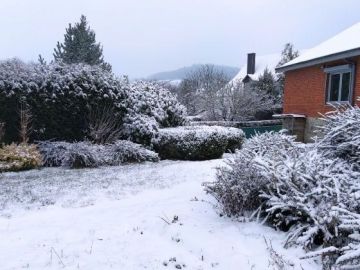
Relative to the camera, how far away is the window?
12633mm

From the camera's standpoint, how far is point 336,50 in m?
12.6

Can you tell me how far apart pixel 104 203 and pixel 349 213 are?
3.39 metres

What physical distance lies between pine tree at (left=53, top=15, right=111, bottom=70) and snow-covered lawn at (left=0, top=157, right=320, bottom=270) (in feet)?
74.9

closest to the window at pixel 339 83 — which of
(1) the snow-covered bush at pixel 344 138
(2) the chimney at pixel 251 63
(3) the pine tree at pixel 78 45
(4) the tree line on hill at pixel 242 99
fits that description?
(1) the snow-covered bush at pixel 344 138

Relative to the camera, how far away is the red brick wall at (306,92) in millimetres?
14195

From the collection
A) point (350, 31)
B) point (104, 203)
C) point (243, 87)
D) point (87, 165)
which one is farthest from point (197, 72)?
point (104, 203)

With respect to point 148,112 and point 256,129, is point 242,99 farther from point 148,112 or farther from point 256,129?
point 148,112

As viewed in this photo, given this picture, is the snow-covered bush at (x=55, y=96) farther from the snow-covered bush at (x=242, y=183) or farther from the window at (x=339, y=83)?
the window at (x=339, y=83)

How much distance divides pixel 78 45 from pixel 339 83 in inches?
796

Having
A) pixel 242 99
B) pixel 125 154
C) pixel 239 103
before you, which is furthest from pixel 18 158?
pixel 242 99

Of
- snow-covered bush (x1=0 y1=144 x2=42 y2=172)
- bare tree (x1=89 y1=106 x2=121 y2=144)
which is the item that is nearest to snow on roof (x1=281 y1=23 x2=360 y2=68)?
bare tree (x1=89 y1=106 x2=121 y2=144)

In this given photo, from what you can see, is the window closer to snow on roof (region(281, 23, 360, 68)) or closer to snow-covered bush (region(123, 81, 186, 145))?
snow on roof (region(281, 23, 360, 68))

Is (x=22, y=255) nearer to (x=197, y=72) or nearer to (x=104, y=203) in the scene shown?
(x=104, y=203)

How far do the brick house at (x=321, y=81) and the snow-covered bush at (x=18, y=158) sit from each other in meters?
8.75
